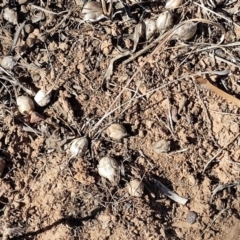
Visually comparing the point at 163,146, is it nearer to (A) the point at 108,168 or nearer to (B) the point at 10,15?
(A) the point at 108,168

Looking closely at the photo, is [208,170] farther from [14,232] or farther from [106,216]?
[14,232]

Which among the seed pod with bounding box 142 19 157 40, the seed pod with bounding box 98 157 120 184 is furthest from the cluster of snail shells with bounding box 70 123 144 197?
the seed pod with bounding box 142 19 157 40

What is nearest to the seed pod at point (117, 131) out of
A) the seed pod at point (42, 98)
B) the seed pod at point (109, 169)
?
the seed pod at point (109, 169)

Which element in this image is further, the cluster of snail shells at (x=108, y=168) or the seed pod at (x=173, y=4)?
the seed pod at (x=173, y=4)

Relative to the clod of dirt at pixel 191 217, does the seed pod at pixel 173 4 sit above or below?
above

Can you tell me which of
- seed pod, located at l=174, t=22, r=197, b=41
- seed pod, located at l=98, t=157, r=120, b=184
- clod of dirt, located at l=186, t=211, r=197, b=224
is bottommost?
clod of dirt, located at l=186, t=211, r=197, b=224

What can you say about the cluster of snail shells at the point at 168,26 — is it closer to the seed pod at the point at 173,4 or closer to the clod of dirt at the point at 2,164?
the seed pod at the point at 173,4

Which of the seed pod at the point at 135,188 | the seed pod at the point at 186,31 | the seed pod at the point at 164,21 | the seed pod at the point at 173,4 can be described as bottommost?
the seed pod at the point at 135,188

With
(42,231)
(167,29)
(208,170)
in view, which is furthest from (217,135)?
(42,231)

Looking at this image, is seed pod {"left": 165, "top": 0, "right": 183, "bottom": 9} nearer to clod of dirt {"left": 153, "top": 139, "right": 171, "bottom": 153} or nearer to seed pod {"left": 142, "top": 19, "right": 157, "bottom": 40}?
seed pod {"left": 142, "top": 19, "right": 157, "bottom": 40}
